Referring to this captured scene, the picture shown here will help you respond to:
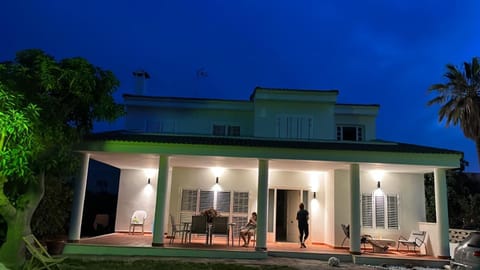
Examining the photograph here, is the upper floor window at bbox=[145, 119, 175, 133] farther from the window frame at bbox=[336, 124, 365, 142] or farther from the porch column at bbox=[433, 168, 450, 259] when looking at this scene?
the porch column at bbox=[433, 168, 450, 259]

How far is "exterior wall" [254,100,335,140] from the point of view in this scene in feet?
53.3

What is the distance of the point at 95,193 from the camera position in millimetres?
17453

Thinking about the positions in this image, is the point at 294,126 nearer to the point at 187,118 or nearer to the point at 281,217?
the point at 281,217

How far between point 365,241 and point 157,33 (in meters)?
84.1

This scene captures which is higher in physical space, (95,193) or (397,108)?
(397,108)

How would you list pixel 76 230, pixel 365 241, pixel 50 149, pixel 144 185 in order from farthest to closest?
1. pixel 144 185
2. pixel 365 241
3. pixel 76 230
4. pixel 50 149

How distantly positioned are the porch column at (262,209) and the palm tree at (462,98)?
9973 millimetres

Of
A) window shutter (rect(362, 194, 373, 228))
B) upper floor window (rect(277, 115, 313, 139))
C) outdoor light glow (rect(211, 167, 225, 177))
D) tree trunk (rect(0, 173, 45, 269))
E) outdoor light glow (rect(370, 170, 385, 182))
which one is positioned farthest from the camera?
upper floor window (rect(277, 115, 313, 139))

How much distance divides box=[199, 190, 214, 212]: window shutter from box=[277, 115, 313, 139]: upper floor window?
4.04m

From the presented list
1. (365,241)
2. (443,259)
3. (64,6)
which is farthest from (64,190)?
(64,6)

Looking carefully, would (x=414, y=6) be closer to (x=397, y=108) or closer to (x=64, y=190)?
(x=397, y=108)

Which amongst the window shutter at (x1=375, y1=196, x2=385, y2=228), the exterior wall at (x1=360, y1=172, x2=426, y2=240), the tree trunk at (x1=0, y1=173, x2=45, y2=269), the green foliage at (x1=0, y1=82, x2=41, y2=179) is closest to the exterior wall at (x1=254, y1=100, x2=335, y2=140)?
the exterior wall at (x1=360, y1=172, x2=426, y2=240)

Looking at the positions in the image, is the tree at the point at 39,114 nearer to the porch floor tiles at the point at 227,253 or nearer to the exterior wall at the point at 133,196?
the porch floor tiles at the point at 227,253

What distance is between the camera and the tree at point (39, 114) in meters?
8.45
